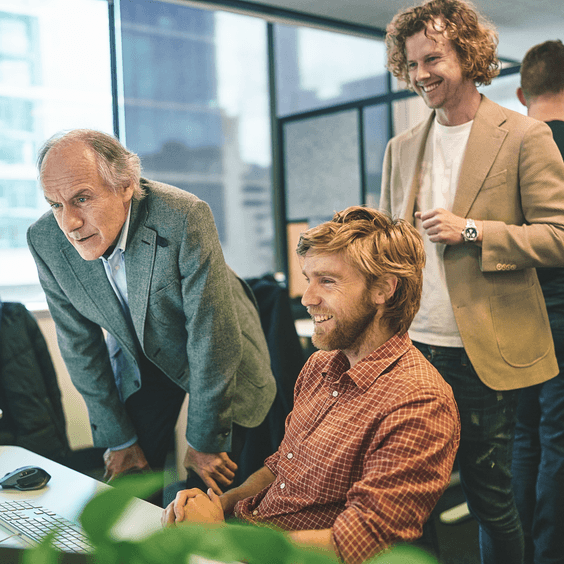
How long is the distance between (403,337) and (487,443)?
1.73ft

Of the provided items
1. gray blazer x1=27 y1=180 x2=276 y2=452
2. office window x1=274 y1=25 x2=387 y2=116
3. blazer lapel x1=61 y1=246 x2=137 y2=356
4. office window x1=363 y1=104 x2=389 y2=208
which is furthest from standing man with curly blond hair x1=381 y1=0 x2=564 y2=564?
office window x1=274 y1=25 x2=387 y2=116

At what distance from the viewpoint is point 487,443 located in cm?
155

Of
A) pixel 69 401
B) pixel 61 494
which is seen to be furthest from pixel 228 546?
pixel 69 401

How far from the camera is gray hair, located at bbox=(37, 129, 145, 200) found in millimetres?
1520

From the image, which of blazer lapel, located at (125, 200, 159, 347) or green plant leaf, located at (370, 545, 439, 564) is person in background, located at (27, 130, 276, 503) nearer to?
blazer lapel, located at (125, 200, 159, 347)

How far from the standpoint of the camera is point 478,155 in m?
1.55

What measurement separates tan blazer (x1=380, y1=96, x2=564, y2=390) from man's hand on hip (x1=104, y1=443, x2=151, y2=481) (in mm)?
931

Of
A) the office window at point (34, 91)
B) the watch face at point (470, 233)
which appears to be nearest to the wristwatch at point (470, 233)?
the watch face at point (470, 233)

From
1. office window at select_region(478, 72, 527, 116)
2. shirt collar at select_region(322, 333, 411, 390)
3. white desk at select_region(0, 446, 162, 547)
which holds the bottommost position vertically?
white desk at select_region(0, 446, 162, 547)

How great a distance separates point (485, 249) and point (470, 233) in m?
0.05

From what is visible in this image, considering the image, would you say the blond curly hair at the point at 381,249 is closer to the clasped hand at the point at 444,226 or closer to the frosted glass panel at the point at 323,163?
the clasped hand at the point at 444,226

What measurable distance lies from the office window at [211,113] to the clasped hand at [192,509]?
3.78 m

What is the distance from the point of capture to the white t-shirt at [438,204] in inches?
63.5

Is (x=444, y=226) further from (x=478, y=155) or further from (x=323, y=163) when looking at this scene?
(x=323, y=163)
